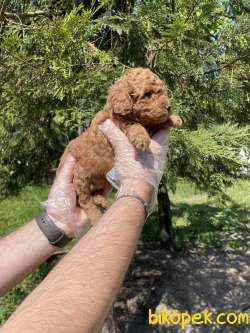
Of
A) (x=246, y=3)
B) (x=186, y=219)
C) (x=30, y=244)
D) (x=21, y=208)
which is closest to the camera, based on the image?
(x=30, y=244)

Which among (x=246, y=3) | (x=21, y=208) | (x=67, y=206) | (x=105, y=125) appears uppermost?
(x=246, y=3)

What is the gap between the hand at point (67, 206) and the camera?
7.30 feet

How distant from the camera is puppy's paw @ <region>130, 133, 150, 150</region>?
1.92 m

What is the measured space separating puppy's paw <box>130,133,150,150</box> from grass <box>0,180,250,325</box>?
3991mm

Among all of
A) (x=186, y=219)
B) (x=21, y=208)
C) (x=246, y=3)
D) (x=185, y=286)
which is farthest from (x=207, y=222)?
(x=246, y=3)

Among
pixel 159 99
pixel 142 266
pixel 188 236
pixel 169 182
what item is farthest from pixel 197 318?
pixel 159 99

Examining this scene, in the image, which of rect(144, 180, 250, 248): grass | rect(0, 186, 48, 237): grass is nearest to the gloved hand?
rect(144, 180, 250, 248): grass

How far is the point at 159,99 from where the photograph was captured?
6.61 ft

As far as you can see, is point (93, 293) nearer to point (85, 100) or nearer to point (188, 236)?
point (85, 100)

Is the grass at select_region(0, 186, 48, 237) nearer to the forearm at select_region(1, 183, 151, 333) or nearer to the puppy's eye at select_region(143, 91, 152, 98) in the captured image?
the puppy's eye at select_region(143, 91, 152, 98)

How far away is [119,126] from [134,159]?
0.67 feet

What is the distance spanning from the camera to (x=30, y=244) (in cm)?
215

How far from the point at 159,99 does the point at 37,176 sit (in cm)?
360

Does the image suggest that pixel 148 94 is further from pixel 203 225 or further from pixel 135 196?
pixel 203 225
